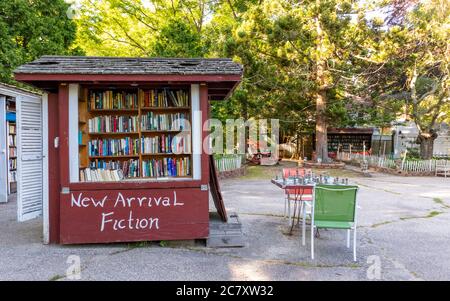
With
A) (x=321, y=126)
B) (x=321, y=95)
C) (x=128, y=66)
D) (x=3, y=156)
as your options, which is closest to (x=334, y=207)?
(x=128, y=66)

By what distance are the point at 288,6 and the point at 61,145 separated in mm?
13085

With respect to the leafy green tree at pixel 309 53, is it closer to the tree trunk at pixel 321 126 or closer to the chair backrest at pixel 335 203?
the tree trunk at pixel 321 126

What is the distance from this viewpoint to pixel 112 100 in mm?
5418

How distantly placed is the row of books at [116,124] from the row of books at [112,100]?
0.58ft

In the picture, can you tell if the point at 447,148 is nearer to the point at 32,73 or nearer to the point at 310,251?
the point at 310,251

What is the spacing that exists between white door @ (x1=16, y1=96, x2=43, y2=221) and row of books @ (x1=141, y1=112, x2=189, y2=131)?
1.77 m

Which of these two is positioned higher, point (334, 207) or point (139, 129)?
point (139, 129)

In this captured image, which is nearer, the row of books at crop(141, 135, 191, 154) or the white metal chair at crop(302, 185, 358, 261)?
the white metal chair at crop(302, 185, 358, 261)

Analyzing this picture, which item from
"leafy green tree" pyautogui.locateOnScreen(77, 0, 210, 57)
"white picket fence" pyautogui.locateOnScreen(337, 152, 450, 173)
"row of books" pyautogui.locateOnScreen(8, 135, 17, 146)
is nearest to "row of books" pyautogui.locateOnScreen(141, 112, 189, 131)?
"row of books" pyautogui.locateOnScreen(8, 135, 17, 146)

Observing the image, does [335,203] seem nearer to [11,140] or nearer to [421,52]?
[11,140]

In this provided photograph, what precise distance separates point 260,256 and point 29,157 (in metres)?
4.05

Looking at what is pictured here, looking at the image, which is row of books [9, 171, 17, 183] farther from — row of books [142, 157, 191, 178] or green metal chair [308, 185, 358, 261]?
green metal chair [308, 185, 358, 261]

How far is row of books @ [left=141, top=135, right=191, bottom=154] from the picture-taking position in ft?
17.6

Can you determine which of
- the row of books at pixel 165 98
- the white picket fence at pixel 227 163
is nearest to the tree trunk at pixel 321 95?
the white picket fence at pixel 227 163
